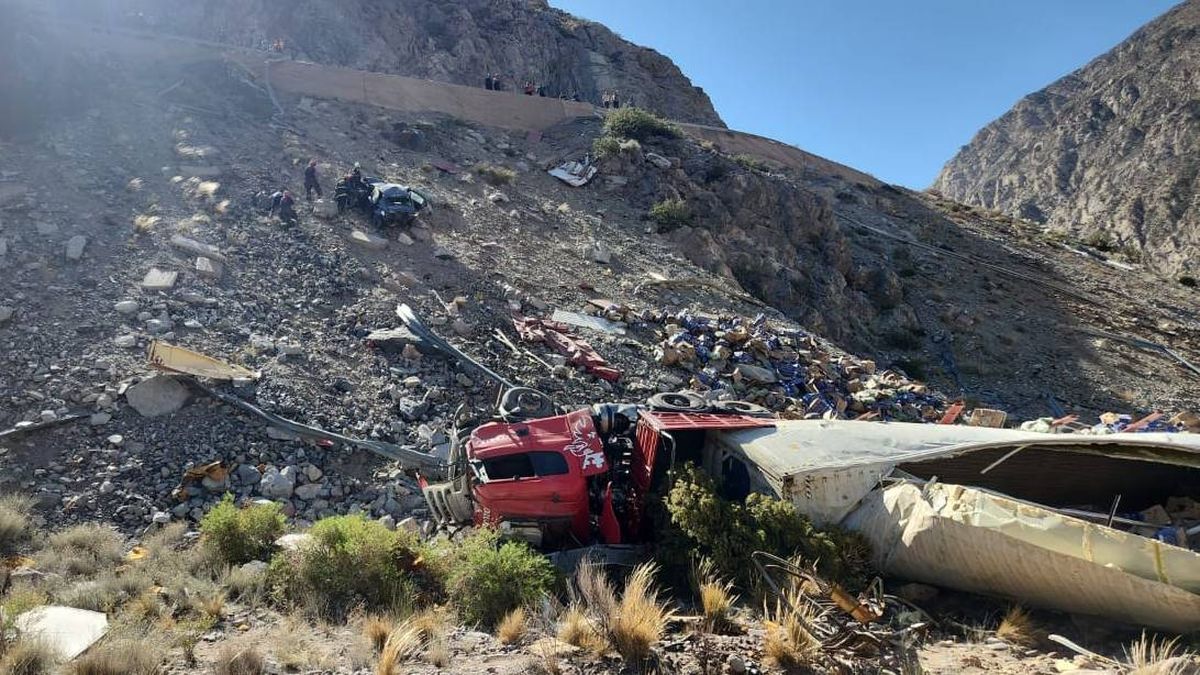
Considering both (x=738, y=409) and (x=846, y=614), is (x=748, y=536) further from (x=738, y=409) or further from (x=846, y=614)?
(x=738, y=409)

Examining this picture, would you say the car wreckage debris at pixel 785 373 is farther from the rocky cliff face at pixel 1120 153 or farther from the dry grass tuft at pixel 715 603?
the rocky cliff face at pixel 1120 153

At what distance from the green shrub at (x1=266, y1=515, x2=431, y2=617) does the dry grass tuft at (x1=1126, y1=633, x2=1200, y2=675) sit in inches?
203

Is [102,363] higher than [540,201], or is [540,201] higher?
[540,201]

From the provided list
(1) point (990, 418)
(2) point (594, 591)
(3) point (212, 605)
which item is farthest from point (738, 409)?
(3) point (212, 605)

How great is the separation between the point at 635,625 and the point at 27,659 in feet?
13.0

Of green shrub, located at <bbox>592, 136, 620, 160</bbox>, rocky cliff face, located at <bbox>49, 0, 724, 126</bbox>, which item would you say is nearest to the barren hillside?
green shrub, located at <bbox>592, 136, 620, 160</bbox>

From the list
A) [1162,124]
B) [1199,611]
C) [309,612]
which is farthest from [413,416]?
[1162,124]

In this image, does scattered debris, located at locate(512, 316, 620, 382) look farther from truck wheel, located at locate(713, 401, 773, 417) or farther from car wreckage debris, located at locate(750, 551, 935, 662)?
car wreckage debris, located at locate(750, 551, 935, 662)

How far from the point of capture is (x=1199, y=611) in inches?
169

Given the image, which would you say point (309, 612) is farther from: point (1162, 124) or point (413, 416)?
point (1162, 124)

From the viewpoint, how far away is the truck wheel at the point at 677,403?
7970mm

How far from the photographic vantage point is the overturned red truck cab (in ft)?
22.4

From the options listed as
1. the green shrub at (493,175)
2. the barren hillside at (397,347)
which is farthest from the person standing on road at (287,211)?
the green shrub at (493,175)

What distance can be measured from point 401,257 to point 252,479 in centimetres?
753
